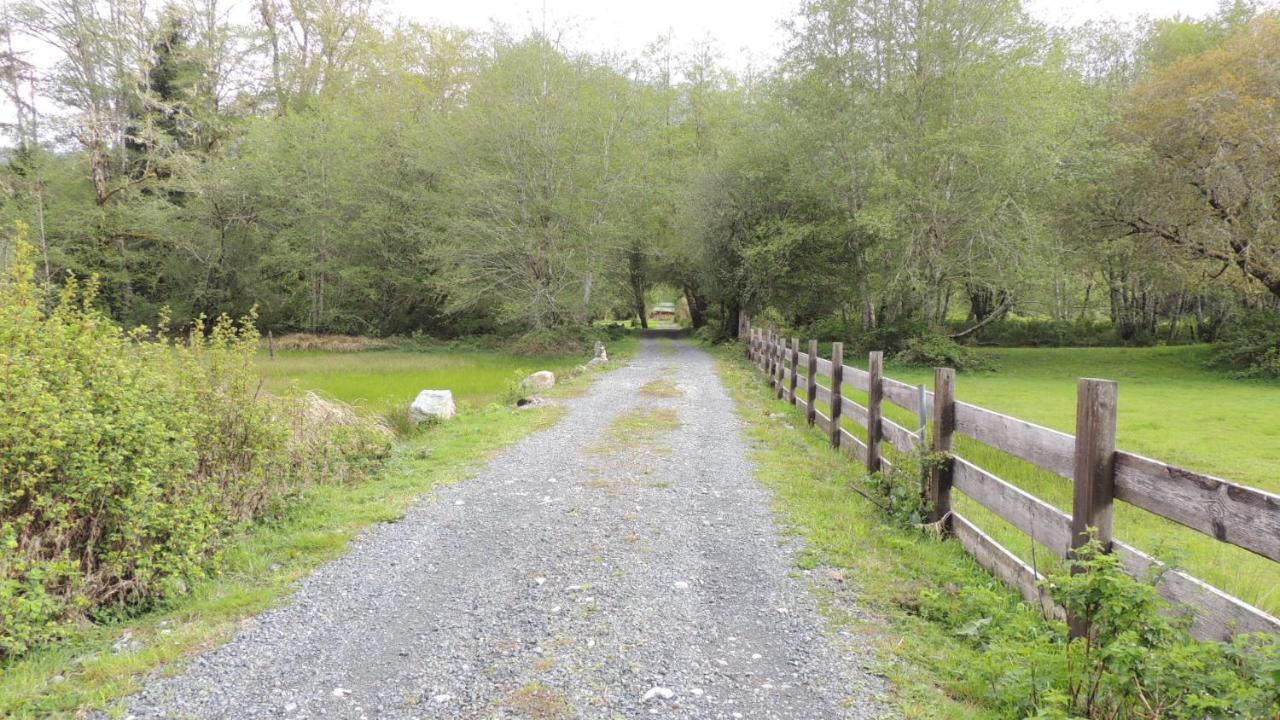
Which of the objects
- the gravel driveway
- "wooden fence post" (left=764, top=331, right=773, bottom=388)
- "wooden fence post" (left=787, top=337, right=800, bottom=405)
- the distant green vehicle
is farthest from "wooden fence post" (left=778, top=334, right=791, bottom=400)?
the distant green vehicle

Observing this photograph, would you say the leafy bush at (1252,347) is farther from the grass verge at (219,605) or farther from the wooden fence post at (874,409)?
the grass verge at (219,605)

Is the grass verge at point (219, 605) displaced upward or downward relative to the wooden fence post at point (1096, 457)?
downward

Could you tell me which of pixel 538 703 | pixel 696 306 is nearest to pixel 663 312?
pixel 696 306

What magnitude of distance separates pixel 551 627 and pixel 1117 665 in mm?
2620

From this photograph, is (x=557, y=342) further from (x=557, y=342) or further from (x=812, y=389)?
(x=812, y=389)

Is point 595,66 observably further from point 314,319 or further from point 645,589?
point 645,589

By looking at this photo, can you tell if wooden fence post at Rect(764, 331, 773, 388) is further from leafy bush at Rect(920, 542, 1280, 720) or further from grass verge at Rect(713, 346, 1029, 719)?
leafy bush at Rect(920, 542, 1280, 720)

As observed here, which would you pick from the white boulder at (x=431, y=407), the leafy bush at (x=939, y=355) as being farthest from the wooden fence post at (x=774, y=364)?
the leafy bush at (x=939, y=355)

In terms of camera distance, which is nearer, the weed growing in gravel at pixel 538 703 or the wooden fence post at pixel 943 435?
the weed growing in gravel at pixel 538 703

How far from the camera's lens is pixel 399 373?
20000 mm

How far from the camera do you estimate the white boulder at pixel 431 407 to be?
35.4 ft

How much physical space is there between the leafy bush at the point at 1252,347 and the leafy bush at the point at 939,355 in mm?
6750

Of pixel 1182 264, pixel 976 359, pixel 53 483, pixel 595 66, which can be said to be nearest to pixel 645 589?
pixel 53 483

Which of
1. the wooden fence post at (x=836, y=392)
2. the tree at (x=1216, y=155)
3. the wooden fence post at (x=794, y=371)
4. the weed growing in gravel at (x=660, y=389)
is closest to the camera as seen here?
the wooden fence post at (x=836, y=392)
